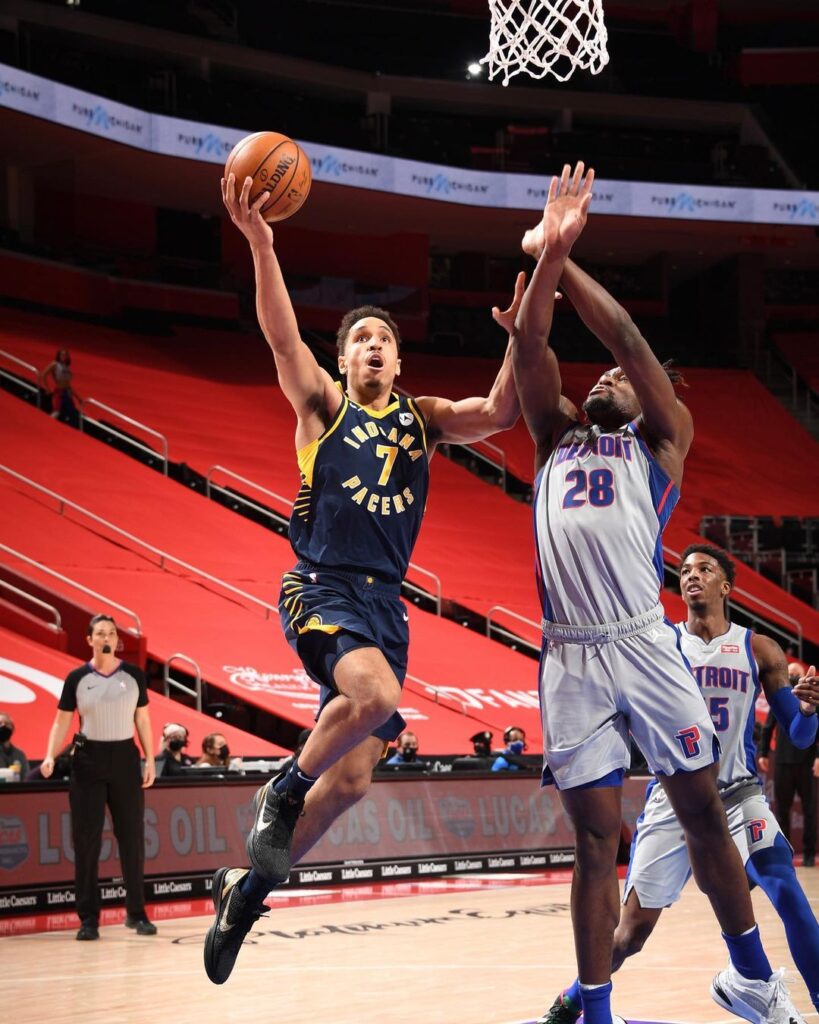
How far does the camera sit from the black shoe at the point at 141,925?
9.88 m

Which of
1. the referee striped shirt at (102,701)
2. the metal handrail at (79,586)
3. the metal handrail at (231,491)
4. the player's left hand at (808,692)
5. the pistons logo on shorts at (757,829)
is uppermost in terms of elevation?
the metal handrail at (231,491)

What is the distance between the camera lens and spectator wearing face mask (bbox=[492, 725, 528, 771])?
1467 cm

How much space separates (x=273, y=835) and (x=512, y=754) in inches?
395

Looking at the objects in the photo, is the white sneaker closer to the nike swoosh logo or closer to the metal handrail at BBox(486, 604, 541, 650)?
the nike swoosh logo

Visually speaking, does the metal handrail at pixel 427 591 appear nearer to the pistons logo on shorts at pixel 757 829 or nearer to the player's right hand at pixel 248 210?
the pistons logo on shorts at pixel 757 829

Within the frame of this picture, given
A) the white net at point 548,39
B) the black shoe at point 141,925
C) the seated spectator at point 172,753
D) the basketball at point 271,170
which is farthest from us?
the seated spectator at point 172,753

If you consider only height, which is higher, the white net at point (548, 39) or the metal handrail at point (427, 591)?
the white net at point (548, 39)

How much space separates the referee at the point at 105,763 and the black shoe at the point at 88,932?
0.74 feet

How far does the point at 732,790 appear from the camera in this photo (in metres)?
6.34

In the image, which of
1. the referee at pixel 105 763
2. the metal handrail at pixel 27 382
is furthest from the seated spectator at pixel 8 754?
the metal handrail at pixel 27 382

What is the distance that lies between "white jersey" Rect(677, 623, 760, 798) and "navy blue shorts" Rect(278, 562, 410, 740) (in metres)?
1.67

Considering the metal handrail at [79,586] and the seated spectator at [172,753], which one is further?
the metal handrail at [79,586]

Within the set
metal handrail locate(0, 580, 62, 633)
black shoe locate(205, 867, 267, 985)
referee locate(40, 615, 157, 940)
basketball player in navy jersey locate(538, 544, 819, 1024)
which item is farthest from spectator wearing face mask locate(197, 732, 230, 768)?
black shoe locate(205, 867, 267, 985)

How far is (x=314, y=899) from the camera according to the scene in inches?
490
